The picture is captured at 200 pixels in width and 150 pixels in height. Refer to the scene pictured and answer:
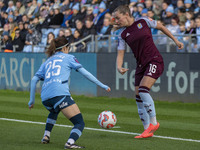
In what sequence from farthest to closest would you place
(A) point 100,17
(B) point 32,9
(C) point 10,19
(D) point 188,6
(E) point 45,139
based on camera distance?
(C) point 10,19 → (B) point 32,9 → (A) point 100,17 → (D) point 188,6 → (E) point 45,139

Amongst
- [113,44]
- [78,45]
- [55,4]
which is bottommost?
[78,45]

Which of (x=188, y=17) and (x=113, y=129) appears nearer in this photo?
(x=113, y=129)

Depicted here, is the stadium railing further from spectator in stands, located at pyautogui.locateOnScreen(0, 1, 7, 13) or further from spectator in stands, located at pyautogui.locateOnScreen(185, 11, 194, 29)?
spectator in stands, located at pyautogui.locateOnScreen(0, 1, 7, 13)

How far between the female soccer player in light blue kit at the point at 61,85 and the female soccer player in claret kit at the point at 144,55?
48.8 inches

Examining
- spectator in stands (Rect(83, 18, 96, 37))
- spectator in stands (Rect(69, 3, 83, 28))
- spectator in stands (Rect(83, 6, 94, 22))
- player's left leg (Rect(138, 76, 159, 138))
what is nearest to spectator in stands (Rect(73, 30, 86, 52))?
spectator in stands (Rect(83, 18, 96, 37))

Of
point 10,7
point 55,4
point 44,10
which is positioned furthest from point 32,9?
point 55,4

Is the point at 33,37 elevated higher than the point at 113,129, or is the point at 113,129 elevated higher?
the point at 33,37

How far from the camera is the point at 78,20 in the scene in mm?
20609

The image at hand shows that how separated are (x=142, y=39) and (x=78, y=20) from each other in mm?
11926

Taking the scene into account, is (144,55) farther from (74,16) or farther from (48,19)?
(48,19)

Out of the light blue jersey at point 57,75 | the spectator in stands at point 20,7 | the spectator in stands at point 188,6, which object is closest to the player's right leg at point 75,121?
the light blue jersey at point 57,75

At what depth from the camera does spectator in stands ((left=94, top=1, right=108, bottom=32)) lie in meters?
20.3

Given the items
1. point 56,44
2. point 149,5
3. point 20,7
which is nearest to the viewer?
point 56,44

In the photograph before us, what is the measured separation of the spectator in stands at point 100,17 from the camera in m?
20.3
